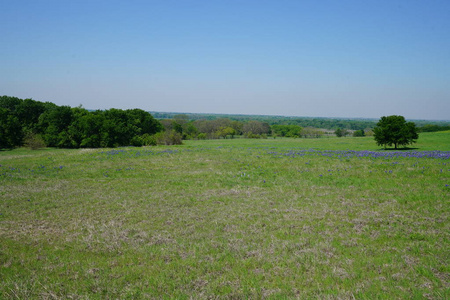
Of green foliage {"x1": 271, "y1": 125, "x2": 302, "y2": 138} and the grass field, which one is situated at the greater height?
green foliage {"x1": 271, "y1": 125, "x2": 302, "y2": 138}

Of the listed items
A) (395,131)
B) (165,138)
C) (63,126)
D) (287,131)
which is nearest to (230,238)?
(395,131)

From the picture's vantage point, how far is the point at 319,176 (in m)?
17.7

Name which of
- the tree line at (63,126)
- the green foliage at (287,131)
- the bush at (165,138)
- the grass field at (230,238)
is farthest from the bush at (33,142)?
the green foliage at (287,131)

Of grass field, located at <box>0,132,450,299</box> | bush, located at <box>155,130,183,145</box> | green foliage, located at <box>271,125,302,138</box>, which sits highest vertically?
green foliage, located at <box>271,125,302,138</box>

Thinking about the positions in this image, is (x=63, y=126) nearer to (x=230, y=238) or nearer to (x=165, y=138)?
(x=165, y=138)

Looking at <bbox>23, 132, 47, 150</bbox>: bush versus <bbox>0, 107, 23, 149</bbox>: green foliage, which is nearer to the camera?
<bbox>23, 132, 47, 150</bbox>: bush

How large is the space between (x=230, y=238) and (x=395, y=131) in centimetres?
4234

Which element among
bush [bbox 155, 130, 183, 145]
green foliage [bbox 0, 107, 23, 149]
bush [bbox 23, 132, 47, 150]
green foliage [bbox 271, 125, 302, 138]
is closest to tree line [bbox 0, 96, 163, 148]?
green foliage [bbox 0, 107, 23, 149]

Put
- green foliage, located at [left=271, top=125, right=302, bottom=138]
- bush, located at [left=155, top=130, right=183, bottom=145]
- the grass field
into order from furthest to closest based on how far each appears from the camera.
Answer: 1. green foliage, located at [left=271, top=125, right=302, bottom=138]
2. bush, located at [left=155, top=130, right=183, bottom=145]
3. the grass field

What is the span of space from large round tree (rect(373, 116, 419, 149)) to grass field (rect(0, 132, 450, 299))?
85.6 ft

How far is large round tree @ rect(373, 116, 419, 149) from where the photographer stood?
4003 centimetres

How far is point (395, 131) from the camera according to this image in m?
40.6

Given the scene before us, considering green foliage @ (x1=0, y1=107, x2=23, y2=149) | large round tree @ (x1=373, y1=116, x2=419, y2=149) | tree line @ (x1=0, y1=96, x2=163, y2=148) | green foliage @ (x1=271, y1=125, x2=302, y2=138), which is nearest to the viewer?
large round tree @ (x1=373, y1=116, x2=419, y2=149)

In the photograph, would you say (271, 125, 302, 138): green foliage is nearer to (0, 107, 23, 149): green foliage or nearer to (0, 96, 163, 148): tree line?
(0, 96, 163, 148): tree line
